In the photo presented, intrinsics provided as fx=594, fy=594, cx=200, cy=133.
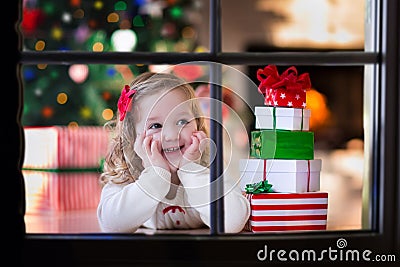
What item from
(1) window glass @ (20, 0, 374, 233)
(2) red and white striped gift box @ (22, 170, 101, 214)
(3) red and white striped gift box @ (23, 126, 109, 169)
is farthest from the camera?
(3) red and white striped gift box @ (23, 126, 109, 169)

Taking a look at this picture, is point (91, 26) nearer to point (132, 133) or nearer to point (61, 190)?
point (61, 190)

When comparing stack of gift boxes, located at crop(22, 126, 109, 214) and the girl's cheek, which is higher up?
the girl's cheek

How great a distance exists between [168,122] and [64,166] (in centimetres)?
98

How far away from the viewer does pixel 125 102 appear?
1282 millimetres

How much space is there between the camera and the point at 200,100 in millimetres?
1319

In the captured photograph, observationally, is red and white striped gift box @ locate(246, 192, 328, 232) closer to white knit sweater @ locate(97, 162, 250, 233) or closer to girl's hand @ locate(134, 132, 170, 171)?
white knit sweater @ locate(97, 162, 250, 233)

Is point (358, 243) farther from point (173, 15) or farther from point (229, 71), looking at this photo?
point (173, 15)

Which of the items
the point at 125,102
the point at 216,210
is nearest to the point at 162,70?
the point at 125,102

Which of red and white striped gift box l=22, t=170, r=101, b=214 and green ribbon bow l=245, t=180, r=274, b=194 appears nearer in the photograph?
green ribbon bow l=245, t=180, r=274, b=194

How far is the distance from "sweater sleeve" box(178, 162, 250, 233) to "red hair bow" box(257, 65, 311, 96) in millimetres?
219

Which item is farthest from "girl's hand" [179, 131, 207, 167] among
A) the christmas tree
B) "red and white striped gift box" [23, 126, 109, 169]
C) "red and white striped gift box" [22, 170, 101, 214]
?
the christmas tree

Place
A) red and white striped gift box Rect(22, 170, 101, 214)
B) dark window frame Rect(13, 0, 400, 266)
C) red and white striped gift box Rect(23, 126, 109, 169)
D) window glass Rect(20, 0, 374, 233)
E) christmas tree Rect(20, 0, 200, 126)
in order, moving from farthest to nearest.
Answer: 1. christmas tree Rect(20, 0, 200, 126)
2. red and white striped gift box Rect(23, 126, 109, 169)
3. red and white striped gift box Rect(22, 170, 101, 214)
4. window glass Rect(20, 0, 374, 233)
5. dark window frame Rect(13, 0, 400, 266)

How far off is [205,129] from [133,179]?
19 centimetres

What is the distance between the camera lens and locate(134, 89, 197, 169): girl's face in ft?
4.13
